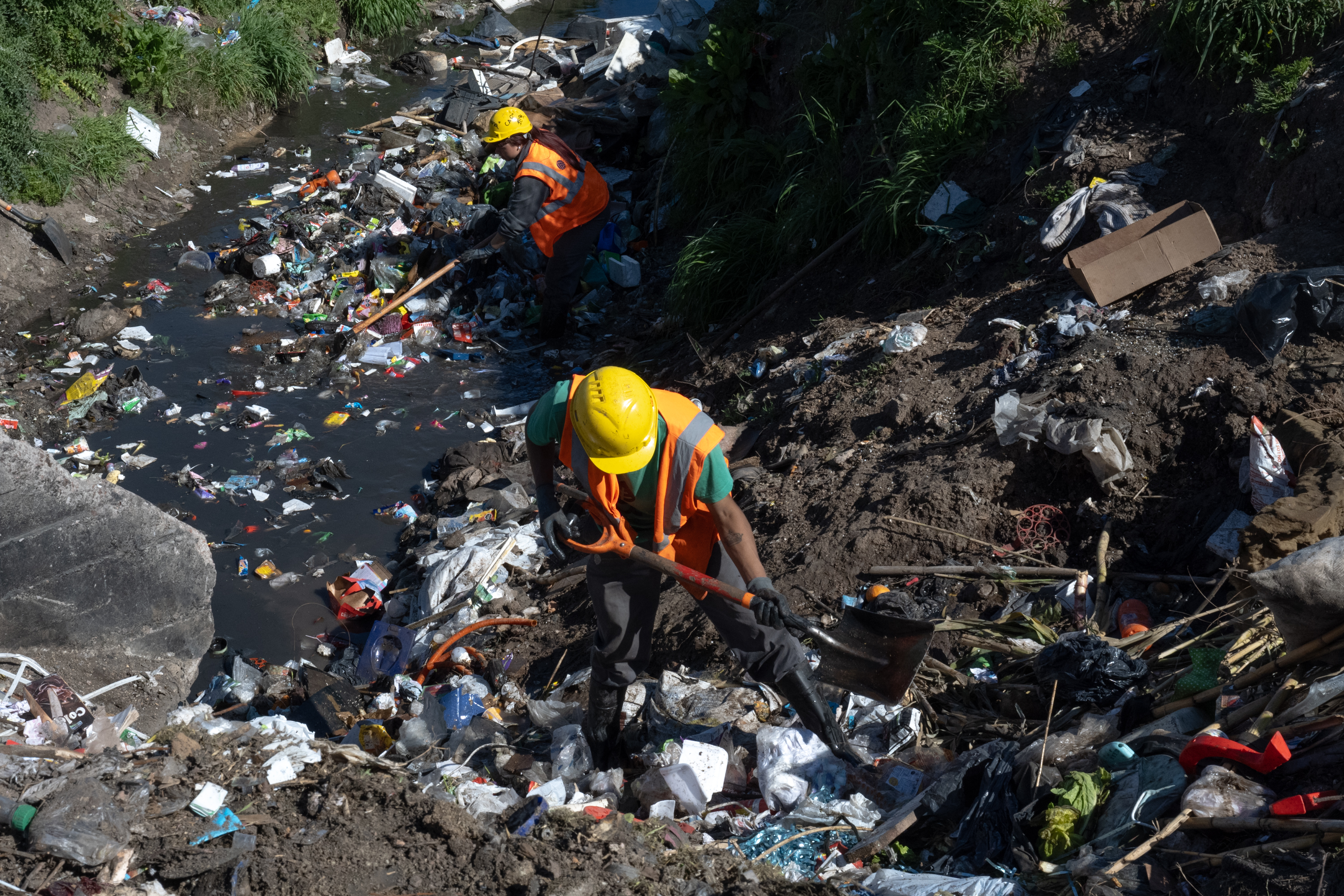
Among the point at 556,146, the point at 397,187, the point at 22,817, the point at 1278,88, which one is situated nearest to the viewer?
the point at 22,817

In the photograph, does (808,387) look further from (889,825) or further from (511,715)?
(889,825)

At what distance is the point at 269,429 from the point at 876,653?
468cm

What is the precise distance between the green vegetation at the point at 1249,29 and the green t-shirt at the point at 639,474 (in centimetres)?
395

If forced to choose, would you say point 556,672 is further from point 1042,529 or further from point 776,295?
point 776,295

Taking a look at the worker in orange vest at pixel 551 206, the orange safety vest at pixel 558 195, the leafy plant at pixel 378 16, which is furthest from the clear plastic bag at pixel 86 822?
the leafy plant at pixel 378 16

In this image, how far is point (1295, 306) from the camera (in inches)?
155

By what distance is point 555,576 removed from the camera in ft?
15.7

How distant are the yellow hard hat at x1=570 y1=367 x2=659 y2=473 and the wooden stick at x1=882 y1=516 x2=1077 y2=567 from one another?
1.66m

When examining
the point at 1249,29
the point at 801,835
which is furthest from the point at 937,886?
the point at 1249,29

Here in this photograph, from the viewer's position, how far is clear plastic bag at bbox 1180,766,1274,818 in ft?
8.22

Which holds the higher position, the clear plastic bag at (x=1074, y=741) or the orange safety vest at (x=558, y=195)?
the orange safety vest at (x=558, y=195)

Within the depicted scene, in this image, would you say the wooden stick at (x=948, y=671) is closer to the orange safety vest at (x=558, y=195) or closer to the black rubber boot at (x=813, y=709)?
the black rubber boot at (x=813, y=709)

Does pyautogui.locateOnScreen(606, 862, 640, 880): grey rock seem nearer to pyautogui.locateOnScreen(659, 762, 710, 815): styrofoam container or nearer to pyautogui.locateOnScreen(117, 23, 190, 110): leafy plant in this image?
pyautogui.locateOnScreen(659, 762, 710, 815): styrofoam container

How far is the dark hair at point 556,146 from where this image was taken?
7.00 meters
